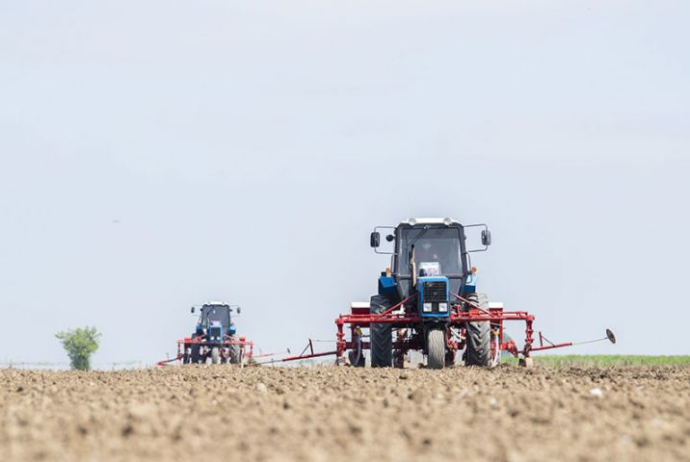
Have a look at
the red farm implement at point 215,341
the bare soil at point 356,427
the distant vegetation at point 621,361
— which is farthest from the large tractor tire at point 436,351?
the red farm implement at point 215,341

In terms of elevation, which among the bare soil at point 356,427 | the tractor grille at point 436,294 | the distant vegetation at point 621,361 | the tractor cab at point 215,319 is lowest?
the bare soil at point 356,427

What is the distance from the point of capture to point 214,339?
36125mm

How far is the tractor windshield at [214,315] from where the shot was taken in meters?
36.9

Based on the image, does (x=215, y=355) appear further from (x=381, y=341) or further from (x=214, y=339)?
(x=381, y=341)

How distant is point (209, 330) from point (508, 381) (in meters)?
24.4

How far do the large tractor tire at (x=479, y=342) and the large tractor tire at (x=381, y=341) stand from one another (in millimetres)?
1290

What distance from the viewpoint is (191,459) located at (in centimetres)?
555

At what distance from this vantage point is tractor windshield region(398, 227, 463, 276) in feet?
64.9

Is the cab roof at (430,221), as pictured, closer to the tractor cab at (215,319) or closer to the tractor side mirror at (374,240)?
the tractor side mirror at (374,240)

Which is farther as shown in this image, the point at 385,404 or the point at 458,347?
the point at 458,347

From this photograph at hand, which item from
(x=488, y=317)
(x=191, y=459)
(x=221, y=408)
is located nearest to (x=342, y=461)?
(x=191, y=459)

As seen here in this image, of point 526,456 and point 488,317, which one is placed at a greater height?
point 488,317

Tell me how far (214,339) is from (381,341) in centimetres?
1764

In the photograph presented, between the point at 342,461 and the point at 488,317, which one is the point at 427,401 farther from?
the point at 488,317
